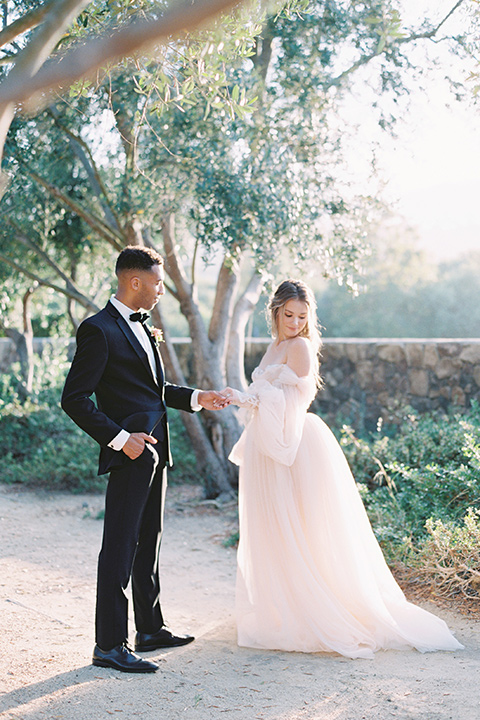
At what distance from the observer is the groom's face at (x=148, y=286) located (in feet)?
11.1

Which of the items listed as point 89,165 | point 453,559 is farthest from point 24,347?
point 453,559

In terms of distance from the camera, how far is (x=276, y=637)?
3576 millimetres

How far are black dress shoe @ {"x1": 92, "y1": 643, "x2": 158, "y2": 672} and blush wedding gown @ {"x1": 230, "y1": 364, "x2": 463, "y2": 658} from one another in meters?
0.63

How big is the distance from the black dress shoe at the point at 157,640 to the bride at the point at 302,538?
1.12 feet

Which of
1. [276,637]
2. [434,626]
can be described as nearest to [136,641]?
[276,637]

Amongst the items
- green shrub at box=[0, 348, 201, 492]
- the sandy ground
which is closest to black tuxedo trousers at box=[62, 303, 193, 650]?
the sandy ground

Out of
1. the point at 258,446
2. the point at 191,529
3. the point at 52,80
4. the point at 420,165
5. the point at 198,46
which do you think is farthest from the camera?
the point at 420,165

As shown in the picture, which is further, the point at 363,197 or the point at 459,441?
the point at 363,197

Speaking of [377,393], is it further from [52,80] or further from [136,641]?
[52,80]

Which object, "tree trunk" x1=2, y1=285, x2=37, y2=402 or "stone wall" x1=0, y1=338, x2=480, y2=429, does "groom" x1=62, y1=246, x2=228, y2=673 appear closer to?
"stone wall" x1=0, y1=338, x2=480, y2=429

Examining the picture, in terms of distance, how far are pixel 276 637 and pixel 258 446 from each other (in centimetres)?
100

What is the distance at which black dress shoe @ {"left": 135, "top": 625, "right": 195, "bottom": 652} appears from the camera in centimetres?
359

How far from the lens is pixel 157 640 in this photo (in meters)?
3.62

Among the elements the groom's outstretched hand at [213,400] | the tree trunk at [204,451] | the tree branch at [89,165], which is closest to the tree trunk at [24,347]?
the tree branch at [89,165]
